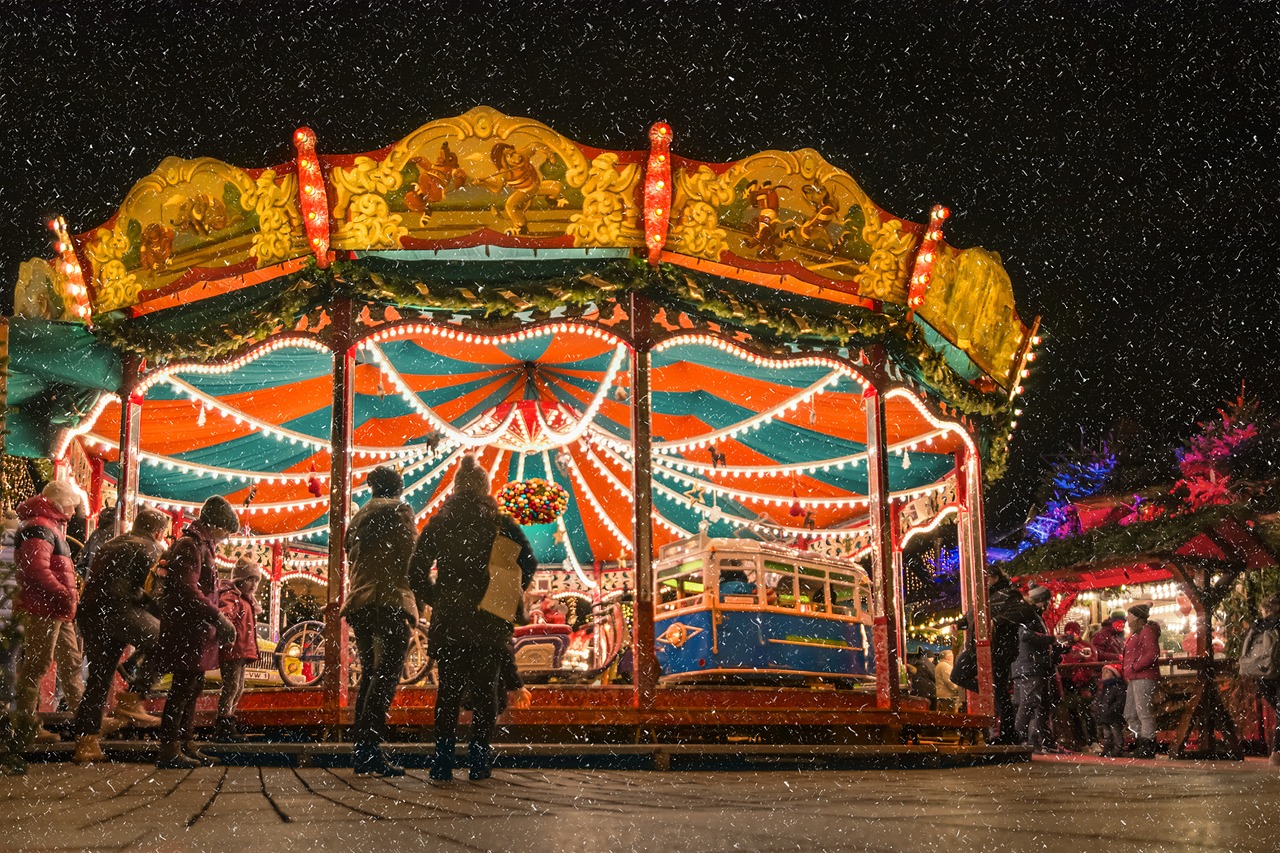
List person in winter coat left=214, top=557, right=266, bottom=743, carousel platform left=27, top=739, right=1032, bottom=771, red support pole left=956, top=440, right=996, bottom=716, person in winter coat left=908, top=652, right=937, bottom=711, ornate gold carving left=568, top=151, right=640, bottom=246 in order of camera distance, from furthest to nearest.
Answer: person in winter coat left=908, top=652, right=937, bottom=711, red support pole left=956, top=440, right=996, bottom=716, ornate gold carving left=568, top=151, right=640, bottom=246, person in winter coat left=214, top=557, right=266, bottom=743, carousel platform left=27, top=739, right=1032, bottom=771

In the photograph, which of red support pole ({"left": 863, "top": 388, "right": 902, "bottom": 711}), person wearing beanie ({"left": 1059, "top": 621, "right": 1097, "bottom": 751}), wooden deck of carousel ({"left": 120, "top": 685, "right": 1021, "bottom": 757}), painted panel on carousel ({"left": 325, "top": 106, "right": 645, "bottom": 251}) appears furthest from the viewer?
person wearing beanie ({"left": 1059, "top": 621, "right": 1097, "bottom": 751})

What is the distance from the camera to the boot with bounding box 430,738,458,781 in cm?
581

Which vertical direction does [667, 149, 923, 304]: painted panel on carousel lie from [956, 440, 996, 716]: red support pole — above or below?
above

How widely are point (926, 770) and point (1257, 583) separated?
7.41m

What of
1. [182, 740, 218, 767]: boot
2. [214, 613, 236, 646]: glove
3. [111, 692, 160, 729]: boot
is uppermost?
[214, 613, 236, 646]: glove

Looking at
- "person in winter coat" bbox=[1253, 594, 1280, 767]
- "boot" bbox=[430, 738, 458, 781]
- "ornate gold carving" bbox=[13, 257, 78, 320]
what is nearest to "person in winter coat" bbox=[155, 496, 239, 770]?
"boot" bbox=[430, 738, 458, 781]

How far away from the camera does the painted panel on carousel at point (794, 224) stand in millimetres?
9359

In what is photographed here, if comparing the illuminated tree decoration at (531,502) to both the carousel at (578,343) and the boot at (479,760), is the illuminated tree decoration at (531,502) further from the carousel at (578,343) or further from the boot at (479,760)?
the boot at (479,760)

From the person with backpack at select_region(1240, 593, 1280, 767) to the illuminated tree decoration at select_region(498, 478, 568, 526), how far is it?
675 cm

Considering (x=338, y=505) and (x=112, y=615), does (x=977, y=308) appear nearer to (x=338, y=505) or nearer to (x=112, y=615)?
(x=338, y=505)

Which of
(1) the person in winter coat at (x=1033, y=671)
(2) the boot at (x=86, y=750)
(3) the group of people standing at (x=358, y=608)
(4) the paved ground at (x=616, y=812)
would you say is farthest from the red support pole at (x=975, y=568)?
(2) the boot at (x=86, y=750)

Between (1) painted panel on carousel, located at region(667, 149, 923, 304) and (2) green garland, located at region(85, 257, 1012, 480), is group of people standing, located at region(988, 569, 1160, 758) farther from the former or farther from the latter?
(1) painted panel on carousel, located at region(667, 149, 923, 304)

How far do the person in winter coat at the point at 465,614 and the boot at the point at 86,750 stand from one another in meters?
2.77

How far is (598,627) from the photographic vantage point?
1159cm
